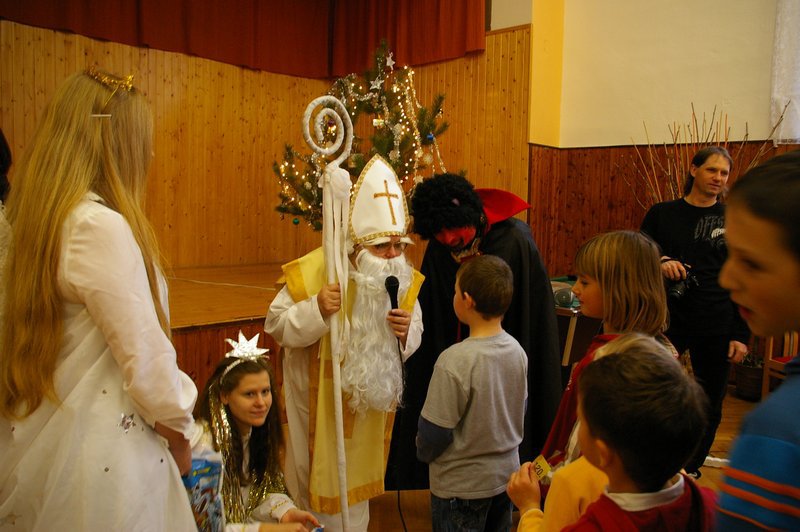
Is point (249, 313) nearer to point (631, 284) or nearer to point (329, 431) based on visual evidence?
point (329, 431)

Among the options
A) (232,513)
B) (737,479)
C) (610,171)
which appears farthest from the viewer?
(610,171)

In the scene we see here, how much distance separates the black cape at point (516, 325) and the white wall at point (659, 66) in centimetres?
395

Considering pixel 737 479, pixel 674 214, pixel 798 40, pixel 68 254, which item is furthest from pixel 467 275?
pixel 798 40

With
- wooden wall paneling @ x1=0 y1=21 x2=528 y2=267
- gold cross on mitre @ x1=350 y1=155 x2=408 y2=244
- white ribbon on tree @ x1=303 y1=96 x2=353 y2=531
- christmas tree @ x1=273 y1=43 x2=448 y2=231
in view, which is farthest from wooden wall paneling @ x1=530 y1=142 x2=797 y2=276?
white ribbon on tree @ x1=303 y1=96 x2=353 y2=531

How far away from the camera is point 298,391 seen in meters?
2.44

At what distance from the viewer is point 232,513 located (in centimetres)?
182

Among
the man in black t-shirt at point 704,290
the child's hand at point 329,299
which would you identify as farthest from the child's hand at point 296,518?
the man in black t-shirt at point 704,290

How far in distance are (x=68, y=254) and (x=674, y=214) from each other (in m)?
3.04

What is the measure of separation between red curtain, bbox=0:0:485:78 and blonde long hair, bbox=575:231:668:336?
605 centimetres

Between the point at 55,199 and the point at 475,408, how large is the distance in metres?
1.27

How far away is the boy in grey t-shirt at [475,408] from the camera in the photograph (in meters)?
1.88

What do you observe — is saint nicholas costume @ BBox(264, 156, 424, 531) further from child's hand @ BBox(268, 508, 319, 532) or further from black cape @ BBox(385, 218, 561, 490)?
child's hand @ BBox(268, 508, 319, 532)

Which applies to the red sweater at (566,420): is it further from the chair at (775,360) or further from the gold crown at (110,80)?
the chair at (775,360)

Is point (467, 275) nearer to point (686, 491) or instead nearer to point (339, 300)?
point (339, 300)
